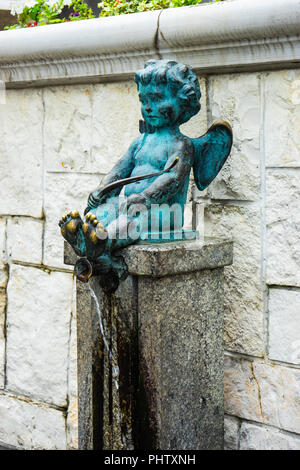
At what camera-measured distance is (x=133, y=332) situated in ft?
8.07

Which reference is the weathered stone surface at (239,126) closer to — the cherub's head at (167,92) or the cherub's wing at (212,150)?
the cherub's wing at (212,150)

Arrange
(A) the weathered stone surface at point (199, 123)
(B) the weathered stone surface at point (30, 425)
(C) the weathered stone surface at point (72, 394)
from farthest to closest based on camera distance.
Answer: (B) the weathered stone surface at point (30, 425), (C) the weathered stone surface at point (72, 394), (A) the weathered stone surface at point (199, 123)

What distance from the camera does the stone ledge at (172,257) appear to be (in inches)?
92.0

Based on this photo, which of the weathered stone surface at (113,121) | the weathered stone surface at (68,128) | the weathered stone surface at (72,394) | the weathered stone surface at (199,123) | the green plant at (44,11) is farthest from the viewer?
the green plant at (44,11)

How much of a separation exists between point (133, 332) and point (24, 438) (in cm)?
152

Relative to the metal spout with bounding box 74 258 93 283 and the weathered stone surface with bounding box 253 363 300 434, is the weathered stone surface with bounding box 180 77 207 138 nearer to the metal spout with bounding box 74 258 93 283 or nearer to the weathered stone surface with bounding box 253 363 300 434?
the metal spout with bounding box 74 258 93 283

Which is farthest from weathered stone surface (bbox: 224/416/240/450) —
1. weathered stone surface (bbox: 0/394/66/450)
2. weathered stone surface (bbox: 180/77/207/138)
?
weathered stone surface (bbox: 180/77/207/138)

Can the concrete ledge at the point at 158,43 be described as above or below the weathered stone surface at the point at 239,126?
above

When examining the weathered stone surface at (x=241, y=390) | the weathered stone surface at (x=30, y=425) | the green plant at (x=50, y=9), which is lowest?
the weathered stone surface at (x=30, y=425)

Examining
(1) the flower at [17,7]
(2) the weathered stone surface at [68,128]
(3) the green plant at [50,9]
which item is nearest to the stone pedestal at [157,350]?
(2) the weathered stone surface at [68,128]

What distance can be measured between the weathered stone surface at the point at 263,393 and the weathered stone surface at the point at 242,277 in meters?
0.08

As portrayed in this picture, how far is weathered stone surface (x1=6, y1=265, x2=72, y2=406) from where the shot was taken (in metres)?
3.40
